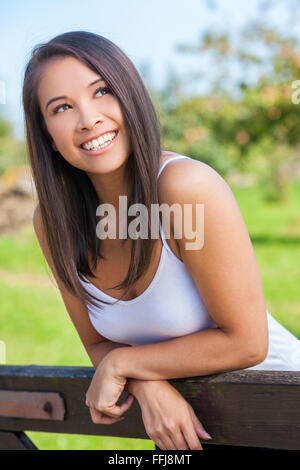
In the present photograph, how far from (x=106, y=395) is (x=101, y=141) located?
0.63m

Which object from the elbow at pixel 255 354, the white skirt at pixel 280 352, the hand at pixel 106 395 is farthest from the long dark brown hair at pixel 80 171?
the white skirt at pixel 280 352

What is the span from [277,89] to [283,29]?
3.62 ft

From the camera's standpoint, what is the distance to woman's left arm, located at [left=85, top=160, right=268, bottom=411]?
1.29 metres

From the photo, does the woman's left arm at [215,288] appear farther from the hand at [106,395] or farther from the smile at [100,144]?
the smile at [100,144]

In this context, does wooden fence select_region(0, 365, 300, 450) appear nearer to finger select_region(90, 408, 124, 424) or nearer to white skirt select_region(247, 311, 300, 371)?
finger select_region(90, 408, 124, 424)

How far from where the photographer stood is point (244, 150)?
1220 cm

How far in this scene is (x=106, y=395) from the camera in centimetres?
139

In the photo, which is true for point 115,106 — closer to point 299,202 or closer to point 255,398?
point 255,398

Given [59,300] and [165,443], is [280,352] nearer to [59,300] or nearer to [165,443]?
[165,443]

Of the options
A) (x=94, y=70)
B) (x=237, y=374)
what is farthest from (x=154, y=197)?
(x=237, y=374)

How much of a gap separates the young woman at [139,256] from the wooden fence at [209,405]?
0.13 ft

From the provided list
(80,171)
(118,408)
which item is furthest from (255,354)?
(80,171)

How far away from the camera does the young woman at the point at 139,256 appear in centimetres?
131

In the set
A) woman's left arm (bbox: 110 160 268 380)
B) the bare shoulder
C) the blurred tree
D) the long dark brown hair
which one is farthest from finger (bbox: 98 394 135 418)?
the blurred tree
